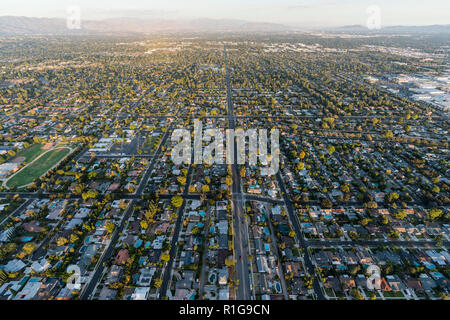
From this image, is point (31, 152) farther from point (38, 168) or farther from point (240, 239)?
point (240, 239)

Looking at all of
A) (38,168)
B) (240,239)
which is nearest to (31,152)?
(38,168)

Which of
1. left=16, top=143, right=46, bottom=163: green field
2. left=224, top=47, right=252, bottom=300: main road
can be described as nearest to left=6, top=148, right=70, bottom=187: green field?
left=16, top=143, right=46, bottom=163: green field

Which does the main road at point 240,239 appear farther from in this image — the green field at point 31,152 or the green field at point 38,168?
the green field at point 31,152

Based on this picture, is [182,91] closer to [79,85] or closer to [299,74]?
[79,85]

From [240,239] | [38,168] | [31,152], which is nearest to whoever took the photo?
[240,239]

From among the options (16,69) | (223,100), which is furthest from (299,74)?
(16,69)

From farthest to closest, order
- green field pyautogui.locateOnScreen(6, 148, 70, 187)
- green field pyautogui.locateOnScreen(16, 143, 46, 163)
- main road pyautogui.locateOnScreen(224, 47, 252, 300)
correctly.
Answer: green field pyautogui.locateOnScreen(16, 143, 46, 163), green field pyautogui.locateOnScreen(6, 148, 70, 187), main road pyautogui.locateOnScreen(224, 47, 252, 300)

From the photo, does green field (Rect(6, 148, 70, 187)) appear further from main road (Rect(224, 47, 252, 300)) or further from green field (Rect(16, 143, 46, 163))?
main road (Rect(224, 47, 252, 300))
